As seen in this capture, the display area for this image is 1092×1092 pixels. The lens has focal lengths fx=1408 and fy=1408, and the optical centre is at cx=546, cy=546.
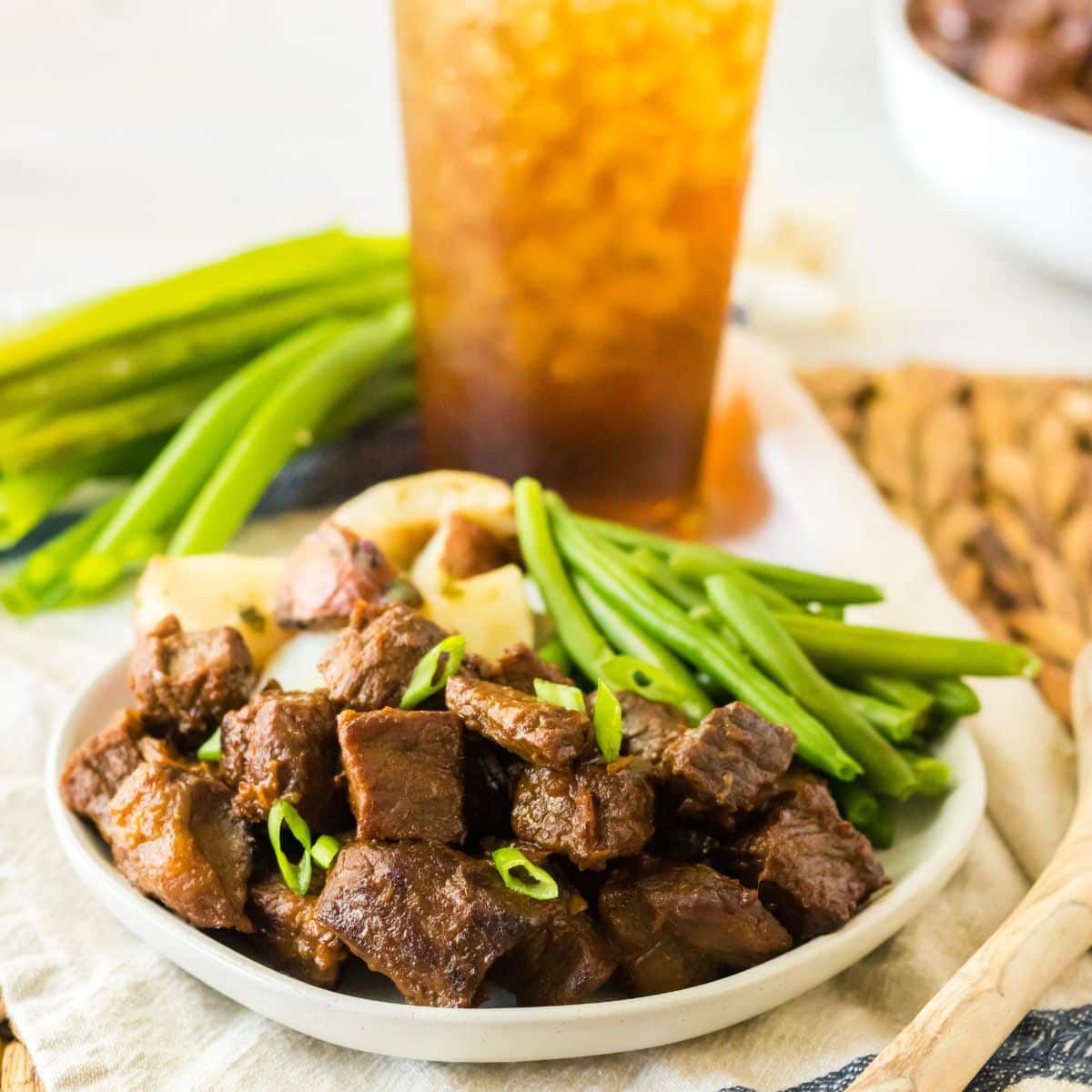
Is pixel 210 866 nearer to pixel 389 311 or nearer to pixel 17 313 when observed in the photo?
pixel 389 311

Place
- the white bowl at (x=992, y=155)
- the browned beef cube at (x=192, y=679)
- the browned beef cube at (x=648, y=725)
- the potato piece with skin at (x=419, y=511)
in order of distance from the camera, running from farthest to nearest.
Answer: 1. the white bowl at (x=992, y=155)
2. the potato piece with skin at (x=419, y=511)
3. the browned beef cube at (x=192, y=679)
4. the browned beef cube at (x=648, y=725)

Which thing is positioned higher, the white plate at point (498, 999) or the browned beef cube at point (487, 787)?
the browned beef cube at point (487, 787)

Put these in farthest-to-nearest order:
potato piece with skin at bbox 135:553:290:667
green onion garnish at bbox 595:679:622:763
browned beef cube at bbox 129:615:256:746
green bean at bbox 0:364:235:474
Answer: green bean at bbox 0:364:235:474 < potato piece with skin at bbox 135:553:290:667 < browned beef cube at bbox 129:615:256:746 < green onion garnish at bbox 595:679:622:763

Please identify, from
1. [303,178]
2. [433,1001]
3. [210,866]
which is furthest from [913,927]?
[303,178]

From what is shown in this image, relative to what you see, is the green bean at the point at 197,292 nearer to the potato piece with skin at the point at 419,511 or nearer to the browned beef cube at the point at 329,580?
the potato piece with skin at the point at 419,511

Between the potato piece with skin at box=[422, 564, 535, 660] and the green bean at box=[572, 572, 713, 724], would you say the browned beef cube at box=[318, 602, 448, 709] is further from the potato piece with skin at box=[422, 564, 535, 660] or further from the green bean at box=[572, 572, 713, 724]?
the green bean at box=[572, 572, 713, 724]

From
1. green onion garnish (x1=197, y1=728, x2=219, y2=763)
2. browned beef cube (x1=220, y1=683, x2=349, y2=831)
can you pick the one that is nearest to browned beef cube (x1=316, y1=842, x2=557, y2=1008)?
browned beef cube (x1=220, y1=683, x2=349, y2=831)

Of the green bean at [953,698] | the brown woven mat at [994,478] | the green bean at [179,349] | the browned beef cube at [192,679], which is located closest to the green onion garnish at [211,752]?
the browned beef cube at [192,679]

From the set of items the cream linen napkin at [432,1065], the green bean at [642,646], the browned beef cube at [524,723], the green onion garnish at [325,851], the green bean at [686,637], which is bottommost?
the cream linen napkin at [432,1065]
